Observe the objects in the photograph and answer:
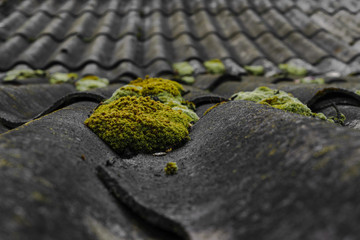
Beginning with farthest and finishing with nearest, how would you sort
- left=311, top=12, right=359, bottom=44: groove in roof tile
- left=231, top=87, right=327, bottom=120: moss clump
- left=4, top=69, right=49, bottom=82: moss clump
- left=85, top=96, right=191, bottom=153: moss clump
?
left=311, top=12, right=359, bottom=44: groove in roof tile
left=4, top=69, right=49, bottom=82: moss clump
left=231, top=87, right=327, bottom=120: moss clump
left=85, top=96, right=191, bottom=153: moss clump

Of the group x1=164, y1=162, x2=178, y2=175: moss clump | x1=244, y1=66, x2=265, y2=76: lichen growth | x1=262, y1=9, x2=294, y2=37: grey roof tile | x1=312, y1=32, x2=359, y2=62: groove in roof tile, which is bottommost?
x1=164, y1=162, x2=178, y2=175: moss clump

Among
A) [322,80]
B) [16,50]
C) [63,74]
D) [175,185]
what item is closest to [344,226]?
[175,185]

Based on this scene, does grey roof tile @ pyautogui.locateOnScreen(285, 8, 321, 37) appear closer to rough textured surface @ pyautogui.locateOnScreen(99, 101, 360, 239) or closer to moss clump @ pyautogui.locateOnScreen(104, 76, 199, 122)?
moss clump @ pyautogui.locateOnScreen(104, 76, 199, 122)

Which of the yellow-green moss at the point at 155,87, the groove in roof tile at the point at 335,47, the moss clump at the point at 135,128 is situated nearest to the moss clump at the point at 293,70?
the groove in roof tile at the point at 335,47

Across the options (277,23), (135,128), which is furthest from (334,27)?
(135,128)

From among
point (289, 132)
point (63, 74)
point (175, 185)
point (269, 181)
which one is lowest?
point (63, 74)

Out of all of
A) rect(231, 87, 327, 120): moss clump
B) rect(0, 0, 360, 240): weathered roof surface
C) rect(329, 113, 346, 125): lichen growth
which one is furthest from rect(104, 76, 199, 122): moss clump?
rect(329, 113, 346, 125): lichen growth

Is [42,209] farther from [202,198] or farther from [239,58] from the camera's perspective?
[239,58]
